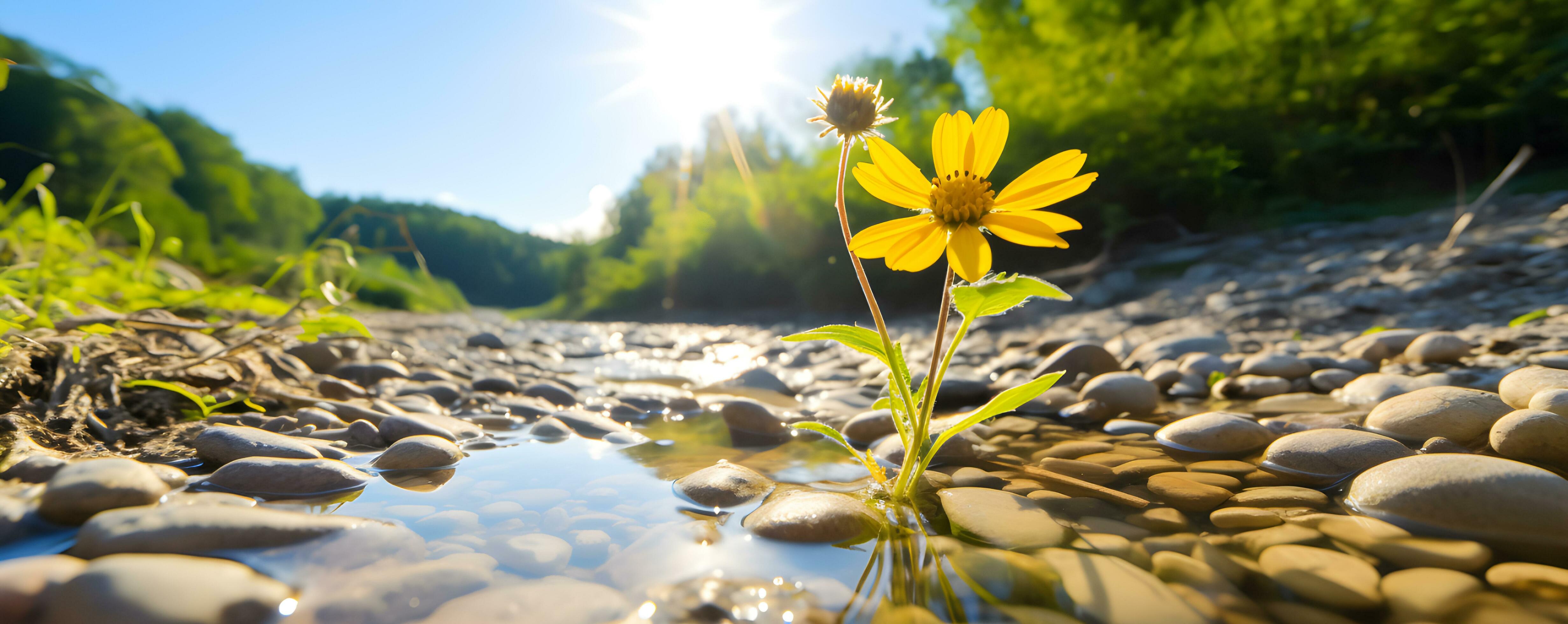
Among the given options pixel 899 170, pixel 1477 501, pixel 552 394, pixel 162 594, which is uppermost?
pixel 899 170

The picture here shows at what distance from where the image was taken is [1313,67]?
26.6 ft

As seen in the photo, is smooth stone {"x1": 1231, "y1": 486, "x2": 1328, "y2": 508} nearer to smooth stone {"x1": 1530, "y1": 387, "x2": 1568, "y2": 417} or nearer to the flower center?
smooth stone {"x1": 1530, "y1": 387, "x2": 1568, "y2": 417}

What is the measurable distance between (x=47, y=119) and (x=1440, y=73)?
17.1 m

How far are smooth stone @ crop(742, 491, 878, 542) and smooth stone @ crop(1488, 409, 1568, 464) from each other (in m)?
1.49

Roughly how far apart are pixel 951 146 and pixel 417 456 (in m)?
1.51

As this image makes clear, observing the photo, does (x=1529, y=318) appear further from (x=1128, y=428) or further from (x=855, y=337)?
(x=855, y=337)

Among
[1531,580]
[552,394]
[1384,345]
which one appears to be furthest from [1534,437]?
[552,394]

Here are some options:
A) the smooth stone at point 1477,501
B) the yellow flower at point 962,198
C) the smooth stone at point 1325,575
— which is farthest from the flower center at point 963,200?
the smooth stone at point 1477,501

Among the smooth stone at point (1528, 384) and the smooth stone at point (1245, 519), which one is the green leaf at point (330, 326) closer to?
the smooth stone at point (1245, 519)

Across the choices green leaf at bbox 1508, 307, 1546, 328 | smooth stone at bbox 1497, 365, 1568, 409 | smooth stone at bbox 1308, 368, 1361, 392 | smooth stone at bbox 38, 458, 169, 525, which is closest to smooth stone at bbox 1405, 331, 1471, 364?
smooth stone at bbox 1308, 368, 1361, 392

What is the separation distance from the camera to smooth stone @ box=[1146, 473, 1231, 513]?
128 centimetres

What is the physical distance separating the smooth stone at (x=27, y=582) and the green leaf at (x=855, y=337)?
1080mm

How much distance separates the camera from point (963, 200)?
112cm

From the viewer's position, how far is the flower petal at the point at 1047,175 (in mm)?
1119
